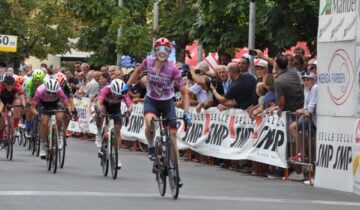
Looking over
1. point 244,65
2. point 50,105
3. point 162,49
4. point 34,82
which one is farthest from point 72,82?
point 162,49

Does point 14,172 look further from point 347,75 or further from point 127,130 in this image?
point 127,130

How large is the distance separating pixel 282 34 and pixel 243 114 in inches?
166

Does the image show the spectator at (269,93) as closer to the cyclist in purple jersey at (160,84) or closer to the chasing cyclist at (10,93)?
Answer: the cyclist in purple jersey at (160,84)

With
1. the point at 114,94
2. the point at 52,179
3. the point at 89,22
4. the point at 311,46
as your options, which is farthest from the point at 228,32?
the point at 89,22

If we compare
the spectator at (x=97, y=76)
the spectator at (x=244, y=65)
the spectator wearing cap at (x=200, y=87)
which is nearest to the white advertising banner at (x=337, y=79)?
the spectator at (x=244, y=65)

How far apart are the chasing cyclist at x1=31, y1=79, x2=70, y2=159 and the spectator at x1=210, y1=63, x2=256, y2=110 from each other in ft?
9.75

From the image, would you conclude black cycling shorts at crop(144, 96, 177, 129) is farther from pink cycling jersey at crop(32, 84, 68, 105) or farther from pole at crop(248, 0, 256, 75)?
pole at crop(248, 0, 256, 75)

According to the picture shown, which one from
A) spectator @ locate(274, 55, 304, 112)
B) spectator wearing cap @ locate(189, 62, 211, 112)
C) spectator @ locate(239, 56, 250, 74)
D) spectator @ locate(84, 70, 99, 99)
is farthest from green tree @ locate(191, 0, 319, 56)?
spectator @ locate(274, 55, 304, 112)

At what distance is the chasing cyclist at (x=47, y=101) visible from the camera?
Answer: 64.6 ft

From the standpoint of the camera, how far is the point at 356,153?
16.3 meters

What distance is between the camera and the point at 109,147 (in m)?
17.9

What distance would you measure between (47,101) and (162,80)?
4.91 m

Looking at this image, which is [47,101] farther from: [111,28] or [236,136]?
[111,28]

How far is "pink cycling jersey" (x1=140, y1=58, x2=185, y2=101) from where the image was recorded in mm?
15562
